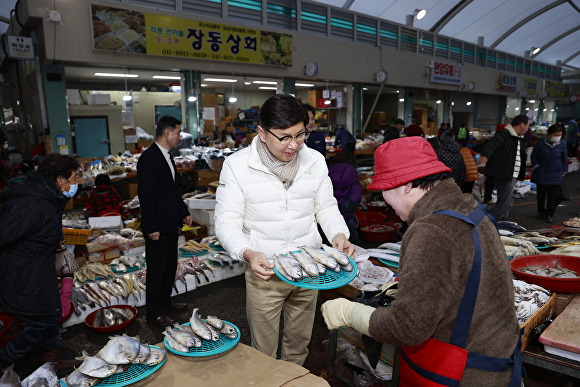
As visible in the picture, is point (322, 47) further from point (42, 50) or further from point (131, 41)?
point (42, 50)

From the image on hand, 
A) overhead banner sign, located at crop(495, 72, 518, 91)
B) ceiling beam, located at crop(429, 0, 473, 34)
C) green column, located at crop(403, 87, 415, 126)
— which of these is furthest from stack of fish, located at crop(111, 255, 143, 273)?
overhead banner sign, located at crop(495, 72, 518, 91)

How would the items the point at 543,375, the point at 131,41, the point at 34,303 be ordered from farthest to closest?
the point at 131,41, the point at 34,303, the point at 543,375

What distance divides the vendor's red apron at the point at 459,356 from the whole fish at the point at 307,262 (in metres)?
0.64

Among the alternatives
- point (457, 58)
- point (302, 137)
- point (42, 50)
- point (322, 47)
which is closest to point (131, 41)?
point (42, 50)

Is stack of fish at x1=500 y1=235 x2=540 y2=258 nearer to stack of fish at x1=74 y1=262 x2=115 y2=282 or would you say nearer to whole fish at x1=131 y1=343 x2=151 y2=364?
whole fish at x1=131 y1=343 x2=151 y2=364

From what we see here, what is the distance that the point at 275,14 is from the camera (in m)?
12.6

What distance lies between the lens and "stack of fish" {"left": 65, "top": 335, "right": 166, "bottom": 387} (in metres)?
1.75

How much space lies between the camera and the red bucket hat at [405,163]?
169cm

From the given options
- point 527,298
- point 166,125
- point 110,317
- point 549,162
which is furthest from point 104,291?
point 549,162

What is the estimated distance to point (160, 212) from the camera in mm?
4027

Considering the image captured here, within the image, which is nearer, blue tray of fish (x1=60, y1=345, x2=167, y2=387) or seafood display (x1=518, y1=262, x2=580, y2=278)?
blue tray of fish (x1=60, y1=345, x2=167, y2=387)

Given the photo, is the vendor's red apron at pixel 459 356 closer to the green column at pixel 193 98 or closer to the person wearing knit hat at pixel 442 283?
the person wearing knit hat at pixel 442 283

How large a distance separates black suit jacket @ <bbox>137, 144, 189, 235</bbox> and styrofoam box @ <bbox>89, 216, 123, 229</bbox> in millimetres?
2563

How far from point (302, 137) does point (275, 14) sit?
11.8 metres
